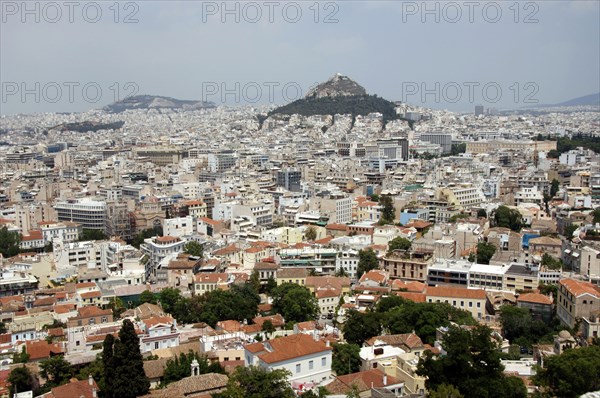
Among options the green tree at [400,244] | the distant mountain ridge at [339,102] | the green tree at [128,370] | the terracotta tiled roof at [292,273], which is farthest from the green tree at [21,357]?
the distant mountain ridge at [339,102]

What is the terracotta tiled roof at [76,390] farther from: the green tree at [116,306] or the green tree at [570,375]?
the green tree at [570,375]

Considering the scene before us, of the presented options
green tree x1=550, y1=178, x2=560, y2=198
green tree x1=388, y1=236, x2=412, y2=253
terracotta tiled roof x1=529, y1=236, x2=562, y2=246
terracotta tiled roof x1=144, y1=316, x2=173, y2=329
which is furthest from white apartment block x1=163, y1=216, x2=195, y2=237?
green tree x1=550, y1=178, x2=560, y2=198

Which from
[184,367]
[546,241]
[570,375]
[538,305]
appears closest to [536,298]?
[538,305]

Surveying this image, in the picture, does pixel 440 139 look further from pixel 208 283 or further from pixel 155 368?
pixel 155 368

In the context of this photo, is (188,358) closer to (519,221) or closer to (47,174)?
(519,221)

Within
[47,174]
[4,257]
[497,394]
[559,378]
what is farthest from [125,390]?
[47,174]

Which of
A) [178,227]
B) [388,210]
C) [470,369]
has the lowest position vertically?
[470,369]
